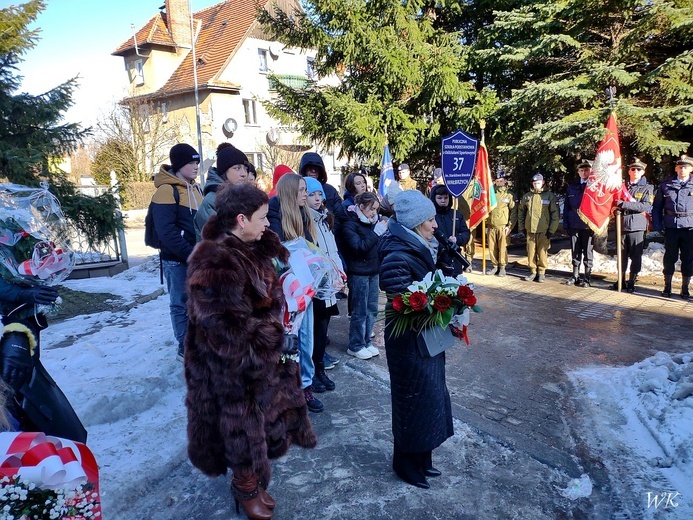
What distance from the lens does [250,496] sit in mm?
2850

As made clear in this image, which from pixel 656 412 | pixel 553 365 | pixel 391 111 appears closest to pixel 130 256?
pixel 391 111

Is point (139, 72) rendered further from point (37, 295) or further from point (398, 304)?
point (398, 304)

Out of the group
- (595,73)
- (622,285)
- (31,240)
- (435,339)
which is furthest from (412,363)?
(595,73)

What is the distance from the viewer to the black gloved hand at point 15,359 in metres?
2.66

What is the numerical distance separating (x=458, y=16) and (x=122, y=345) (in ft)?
39.3

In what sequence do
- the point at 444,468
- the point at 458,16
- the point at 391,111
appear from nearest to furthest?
the point at 444,468 → the point at 391,111 → the point at 458,16

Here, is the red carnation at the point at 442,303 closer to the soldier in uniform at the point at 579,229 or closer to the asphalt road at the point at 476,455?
the asphalt road at the point at 476,455

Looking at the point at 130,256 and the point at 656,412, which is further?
the point at 130,256

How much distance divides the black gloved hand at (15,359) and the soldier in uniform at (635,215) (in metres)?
8.63

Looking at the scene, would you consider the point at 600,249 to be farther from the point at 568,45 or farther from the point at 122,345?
the point at 122,345

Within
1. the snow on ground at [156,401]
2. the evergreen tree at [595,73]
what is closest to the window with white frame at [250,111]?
the evergreen tree at [595,73]

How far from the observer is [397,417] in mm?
3244

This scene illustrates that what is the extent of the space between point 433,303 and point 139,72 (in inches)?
1404
